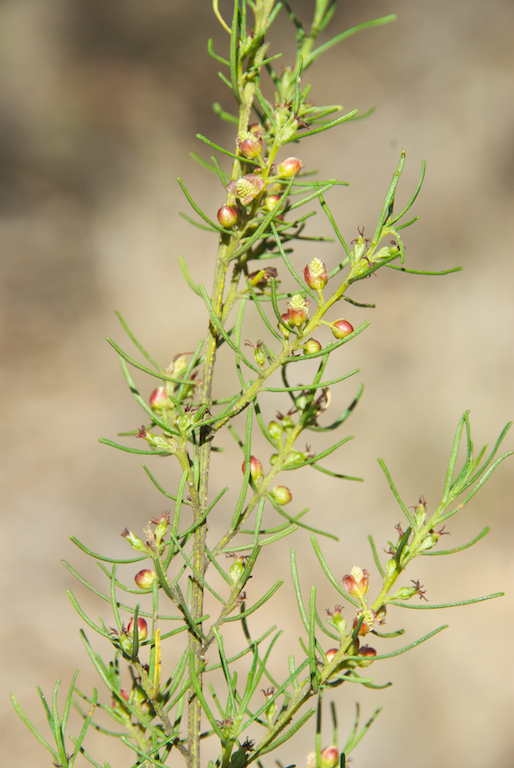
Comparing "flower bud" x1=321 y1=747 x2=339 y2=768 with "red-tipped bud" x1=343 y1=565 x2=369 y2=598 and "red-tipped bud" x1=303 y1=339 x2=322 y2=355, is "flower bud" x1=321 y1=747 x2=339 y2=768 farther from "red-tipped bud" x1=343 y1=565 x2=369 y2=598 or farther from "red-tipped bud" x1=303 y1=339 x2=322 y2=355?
"red-tipped bud" x1=303 y1=339 x2=322 y2=355

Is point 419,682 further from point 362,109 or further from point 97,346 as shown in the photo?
point 362,109

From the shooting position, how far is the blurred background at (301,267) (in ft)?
5.08

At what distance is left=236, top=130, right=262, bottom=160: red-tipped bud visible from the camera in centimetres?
32

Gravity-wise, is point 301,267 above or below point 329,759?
above

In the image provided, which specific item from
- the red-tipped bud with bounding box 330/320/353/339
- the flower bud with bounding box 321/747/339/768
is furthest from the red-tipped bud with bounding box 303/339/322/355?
the flower bud with bounding box 321/747/339/768

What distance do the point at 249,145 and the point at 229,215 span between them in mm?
47

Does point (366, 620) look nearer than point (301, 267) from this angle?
Yes

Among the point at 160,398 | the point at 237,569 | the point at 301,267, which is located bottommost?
the point at 237,569

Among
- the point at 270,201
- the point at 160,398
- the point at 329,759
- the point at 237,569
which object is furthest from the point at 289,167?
the point at 329,759

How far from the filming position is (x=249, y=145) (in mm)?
323

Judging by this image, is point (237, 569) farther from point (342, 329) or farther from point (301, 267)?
point (301, 267)

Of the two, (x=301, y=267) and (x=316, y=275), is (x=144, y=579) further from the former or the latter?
(x=301, y=267)

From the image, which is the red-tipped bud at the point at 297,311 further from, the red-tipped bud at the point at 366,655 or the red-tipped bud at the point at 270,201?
the red-tipped bud at the point at 366,655

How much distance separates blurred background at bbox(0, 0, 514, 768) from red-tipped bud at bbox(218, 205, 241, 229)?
133cm
